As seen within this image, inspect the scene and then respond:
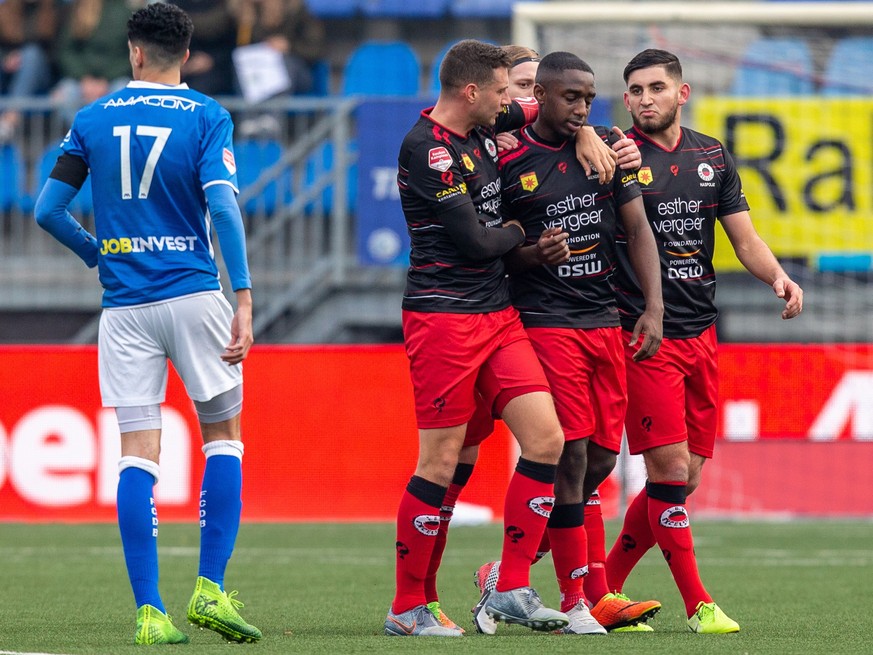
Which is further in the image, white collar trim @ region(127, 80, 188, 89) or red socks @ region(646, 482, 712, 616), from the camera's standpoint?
red socks @ region(646, 482, 712, 616)

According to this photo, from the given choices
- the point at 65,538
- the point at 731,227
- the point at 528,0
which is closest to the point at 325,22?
the point at 528,0

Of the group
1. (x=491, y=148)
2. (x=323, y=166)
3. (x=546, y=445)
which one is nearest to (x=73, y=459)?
(x=323, y=166)

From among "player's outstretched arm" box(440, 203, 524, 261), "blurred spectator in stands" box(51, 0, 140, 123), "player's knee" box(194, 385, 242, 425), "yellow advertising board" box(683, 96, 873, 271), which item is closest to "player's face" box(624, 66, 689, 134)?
"player's outstretched arm" box(440, 203, 524, 261)

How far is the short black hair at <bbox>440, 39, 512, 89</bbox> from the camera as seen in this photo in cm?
590

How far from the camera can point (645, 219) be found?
617 cm

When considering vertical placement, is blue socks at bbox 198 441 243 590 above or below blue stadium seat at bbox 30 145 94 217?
below

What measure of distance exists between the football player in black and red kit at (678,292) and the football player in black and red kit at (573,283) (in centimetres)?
20

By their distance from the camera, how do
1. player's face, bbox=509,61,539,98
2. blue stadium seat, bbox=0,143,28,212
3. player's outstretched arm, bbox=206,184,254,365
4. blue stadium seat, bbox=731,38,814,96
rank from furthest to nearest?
blue stadium seat, bbox=0,143,28,212
blue stadium seat, bbox=731,38,814,96
player's face, bbox=509,61,539,98
player's outstretched arm, bbox=206,184,254,365

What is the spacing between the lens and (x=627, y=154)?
6.17 m

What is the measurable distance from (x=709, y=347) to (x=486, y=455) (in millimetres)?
5651

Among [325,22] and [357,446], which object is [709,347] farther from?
[325,22]

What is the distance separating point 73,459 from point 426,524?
6415mm

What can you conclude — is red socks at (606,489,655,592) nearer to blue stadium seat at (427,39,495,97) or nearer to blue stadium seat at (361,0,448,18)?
blue stadium seat at (427,39,495,97)

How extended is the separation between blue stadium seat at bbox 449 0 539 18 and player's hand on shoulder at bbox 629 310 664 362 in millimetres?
9255
